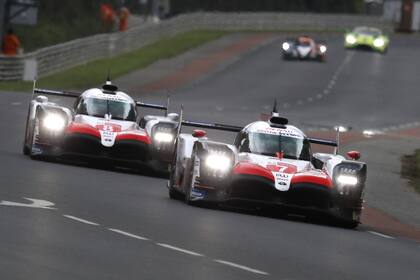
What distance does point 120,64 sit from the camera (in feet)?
212

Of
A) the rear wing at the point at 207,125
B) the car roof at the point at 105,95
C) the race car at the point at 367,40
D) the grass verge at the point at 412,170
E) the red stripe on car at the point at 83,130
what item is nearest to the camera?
the rear wing at the point at 207,125

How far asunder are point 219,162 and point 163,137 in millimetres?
4776

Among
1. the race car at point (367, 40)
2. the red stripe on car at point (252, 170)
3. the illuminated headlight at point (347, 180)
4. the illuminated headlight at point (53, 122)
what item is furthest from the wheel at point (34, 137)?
the race car at point (367, 40)

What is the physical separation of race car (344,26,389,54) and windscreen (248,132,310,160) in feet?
219

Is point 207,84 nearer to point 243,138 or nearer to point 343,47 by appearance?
point 343,47

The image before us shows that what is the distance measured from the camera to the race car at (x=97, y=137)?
22625 millimetres

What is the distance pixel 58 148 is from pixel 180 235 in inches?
315

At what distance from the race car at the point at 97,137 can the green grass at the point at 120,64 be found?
2447 centimetres

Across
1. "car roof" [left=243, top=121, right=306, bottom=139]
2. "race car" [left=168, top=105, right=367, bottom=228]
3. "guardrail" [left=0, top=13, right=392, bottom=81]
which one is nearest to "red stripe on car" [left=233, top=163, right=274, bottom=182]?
"race car" [left=168, top=105, right=367, bottom=228]

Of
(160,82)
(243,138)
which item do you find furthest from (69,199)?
(160,82)

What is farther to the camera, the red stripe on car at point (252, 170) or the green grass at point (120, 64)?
the green grass at point (120, 64)

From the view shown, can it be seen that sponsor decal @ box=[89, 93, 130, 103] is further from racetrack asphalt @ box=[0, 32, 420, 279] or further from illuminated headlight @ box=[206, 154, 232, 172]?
illuminated headlight @ box=[206, 154, 232, 172]

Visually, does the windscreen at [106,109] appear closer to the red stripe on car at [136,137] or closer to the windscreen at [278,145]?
the red stripe on car at [136,137]

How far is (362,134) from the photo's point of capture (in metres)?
41.4
